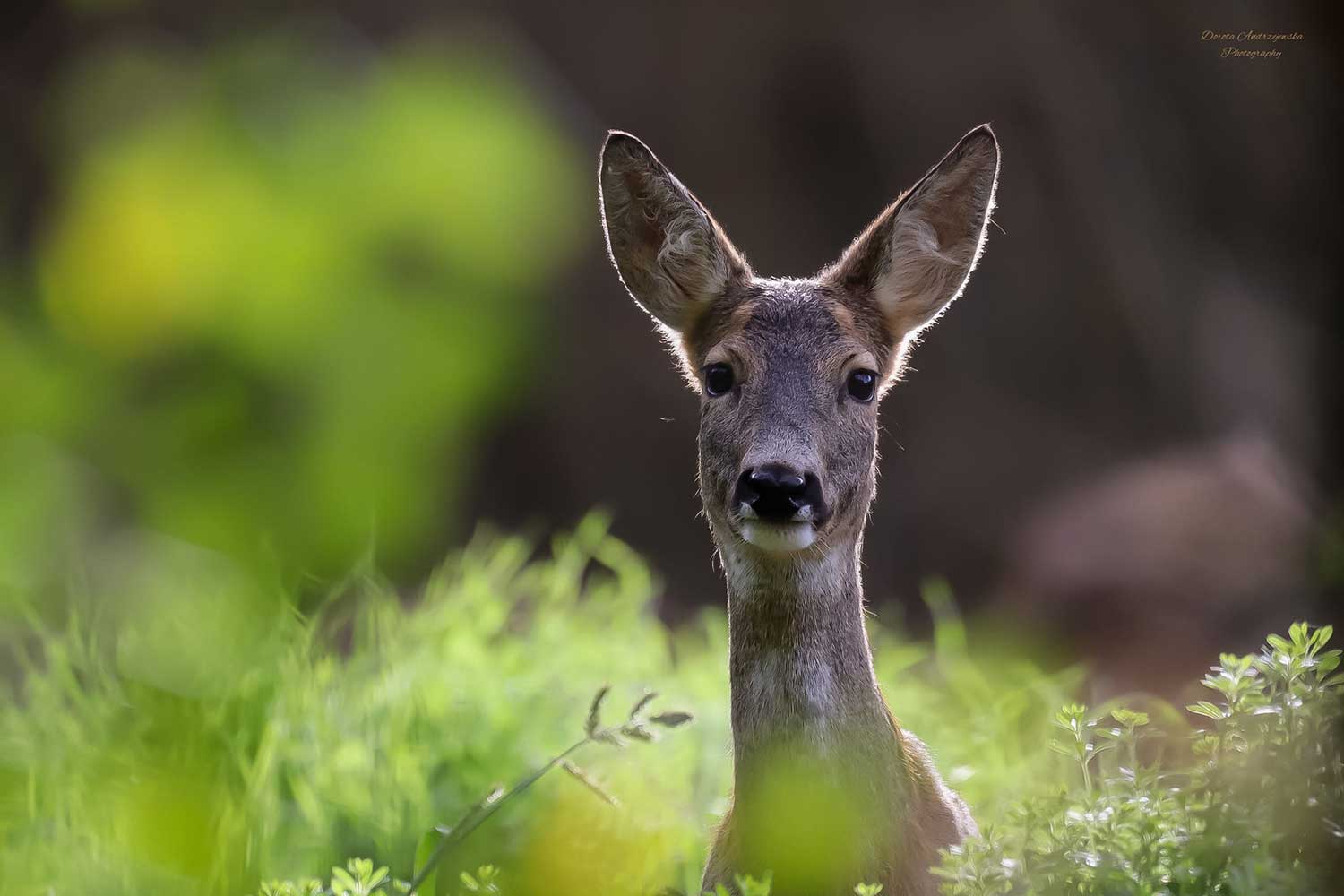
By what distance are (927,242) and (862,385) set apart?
44 cm

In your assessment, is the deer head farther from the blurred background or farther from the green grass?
the green grass

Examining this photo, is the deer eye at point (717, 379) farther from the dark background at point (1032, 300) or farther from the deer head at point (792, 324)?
the dark background at point (1032, 300)

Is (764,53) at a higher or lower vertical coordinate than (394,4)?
higher

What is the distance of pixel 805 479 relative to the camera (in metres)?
2.88

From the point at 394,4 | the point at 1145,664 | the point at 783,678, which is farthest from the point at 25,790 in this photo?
the point at 394,4

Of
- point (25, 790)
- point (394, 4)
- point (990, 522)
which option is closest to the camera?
point (25, 790)

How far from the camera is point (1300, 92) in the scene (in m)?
3.84

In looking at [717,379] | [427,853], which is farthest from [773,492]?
[427,853]

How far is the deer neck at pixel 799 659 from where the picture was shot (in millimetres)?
2922

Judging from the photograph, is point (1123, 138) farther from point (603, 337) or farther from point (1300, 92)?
point (603, 337)

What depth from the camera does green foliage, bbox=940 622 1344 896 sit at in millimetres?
2160

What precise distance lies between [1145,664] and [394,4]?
4814mm

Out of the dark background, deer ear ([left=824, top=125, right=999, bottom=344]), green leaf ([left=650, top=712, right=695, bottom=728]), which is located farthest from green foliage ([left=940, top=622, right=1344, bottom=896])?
the dark background

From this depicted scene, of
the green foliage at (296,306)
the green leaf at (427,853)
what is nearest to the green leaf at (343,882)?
the green leaf at (427,853)
